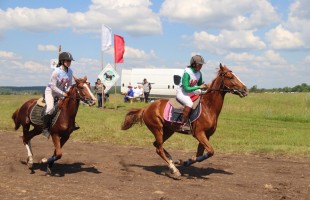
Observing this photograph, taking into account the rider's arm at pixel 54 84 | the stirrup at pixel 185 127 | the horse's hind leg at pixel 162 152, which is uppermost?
the rider's arm at pixel 54 84

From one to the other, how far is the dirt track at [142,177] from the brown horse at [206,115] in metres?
0.61

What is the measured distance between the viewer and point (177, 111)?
10.5m

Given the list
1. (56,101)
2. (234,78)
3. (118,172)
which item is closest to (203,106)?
(234,78)

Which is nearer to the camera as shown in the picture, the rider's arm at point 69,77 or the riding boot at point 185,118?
the riding boot at point 185,118

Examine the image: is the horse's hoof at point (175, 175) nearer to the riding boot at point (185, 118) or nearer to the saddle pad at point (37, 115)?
the riding boot at point (185, 118)

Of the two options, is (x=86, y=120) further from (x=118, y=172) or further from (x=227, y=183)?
(x=227, y=183)

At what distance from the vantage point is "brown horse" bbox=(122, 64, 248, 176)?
1023 centimetres

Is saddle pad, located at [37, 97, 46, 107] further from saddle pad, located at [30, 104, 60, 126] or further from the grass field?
the grass field

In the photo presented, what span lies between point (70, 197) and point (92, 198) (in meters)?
0.39

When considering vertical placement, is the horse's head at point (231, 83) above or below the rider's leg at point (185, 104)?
above

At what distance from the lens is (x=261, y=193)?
8.67 metres

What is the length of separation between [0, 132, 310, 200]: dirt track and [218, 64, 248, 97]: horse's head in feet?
6.75

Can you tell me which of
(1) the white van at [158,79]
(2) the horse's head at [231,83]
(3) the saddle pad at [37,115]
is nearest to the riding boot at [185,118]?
(2) the horse's head at [231,83]

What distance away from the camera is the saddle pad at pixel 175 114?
408 inches
